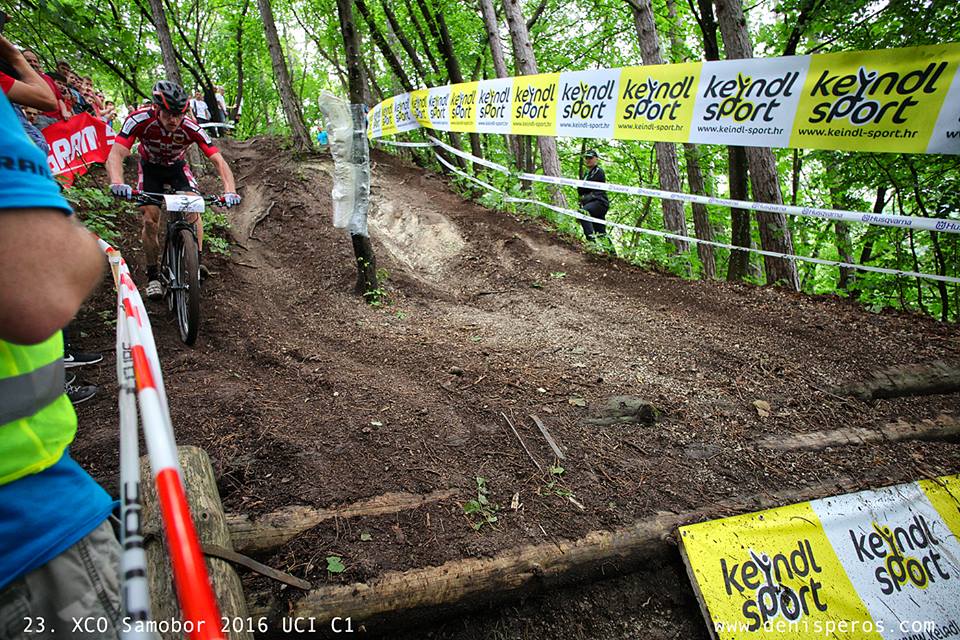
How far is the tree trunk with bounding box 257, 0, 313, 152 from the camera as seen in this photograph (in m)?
11.8

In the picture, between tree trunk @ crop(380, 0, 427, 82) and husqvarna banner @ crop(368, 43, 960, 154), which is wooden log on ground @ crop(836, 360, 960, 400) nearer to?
husqvarna banner @ crop(368, 43, 960, 154)

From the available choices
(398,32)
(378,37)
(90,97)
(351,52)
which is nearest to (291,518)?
(351,52)

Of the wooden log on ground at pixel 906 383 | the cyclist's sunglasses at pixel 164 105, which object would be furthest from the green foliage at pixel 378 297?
the wooden log on ground at pixel 906 383

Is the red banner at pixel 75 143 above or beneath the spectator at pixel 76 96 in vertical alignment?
beneath

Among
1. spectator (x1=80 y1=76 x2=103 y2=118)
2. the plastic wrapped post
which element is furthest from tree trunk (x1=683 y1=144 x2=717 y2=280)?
spectator (x1=80 y1=76 x2=103 y2=118)

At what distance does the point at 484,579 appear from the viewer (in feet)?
7.71

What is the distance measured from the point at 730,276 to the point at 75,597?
7359 mm

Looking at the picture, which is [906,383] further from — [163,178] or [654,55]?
[163,178]

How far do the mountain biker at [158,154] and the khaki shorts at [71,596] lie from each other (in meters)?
3.93

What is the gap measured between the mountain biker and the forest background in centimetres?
66

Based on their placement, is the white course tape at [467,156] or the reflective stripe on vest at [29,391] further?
A: the white course tape at [467,156]

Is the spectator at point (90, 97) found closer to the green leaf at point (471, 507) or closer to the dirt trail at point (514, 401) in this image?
the dirt trail at point (514, 401)

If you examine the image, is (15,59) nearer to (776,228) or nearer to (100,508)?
(100,508)

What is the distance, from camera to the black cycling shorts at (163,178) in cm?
480
